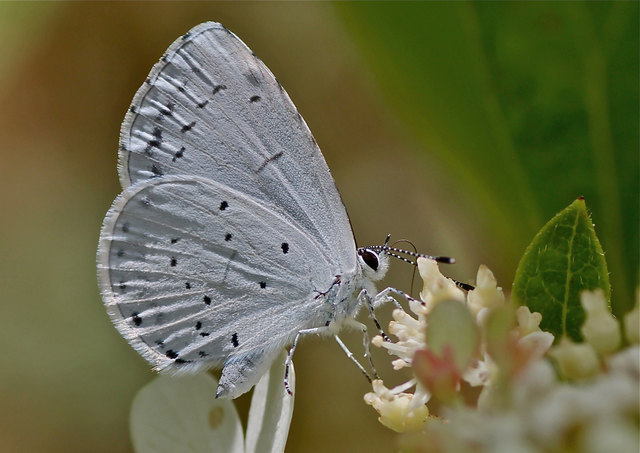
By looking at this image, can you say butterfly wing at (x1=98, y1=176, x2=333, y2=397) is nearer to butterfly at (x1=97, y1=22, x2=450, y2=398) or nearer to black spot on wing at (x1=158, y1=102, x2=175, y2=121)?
butterfly at (x1=97, y1=22, x2=450, y2=398)

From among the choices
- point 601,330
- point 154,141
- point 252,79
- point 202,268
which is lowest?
point 601,330

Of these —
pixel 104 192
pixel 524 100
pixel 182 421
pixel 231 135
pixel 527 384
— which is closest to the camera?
pixel 527 384

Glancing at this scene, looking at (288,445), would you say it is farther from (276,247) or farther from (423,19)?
(423,19)

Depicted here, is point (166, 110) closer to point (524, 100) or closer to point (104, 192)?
point (524, 100)

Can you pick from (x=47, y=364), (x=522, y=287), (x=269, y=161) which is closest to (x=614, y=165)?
(x=522, y=287)

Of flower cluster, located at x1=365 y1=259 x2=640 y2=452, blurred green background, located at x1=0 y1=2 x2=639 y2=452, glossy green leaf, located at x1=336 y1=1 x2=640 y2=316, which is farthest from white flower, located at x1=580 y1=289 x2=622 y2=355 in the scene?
blurred green background, located at x1=0 y1=2 x2=639 y2=452

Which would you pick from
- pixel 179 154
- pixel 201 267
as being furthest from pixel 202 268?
pixel 179 154

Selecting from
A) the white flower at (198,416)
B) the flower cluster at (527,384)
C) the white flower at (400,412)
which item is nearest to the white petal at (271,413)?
the white flower at (198,416)
